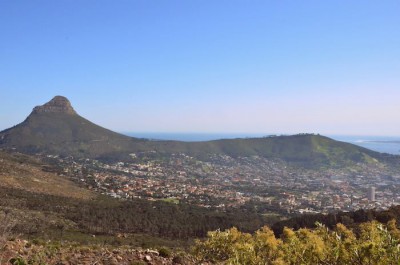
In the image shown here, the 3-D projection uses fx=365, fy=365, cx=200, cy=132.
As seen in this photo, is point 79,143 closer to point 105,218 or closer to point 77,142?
point 77,142

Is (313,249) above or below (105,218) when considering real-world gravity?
above

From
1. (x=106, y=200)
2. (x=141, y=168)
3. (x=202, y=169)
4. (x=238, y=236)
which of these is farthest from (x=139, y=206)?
(x=202, y=169)

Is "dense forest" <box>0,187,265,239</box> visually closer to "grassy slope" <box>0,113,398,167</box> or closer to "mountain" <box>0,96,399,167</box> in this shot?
"grassy slope" <box>0,113,398,167</box>

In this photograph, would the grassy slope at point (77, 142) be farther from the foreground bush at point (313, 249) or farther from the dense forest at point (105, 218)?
the foreground bush at point (313, 249)

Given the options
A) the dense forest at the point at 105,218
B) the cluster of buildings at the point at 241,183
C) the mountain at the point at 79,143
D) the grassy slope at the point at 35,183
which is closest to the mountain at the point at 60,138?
the mountain at the point at 79,143

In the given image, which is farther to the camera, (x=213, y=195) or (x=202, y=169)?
(x=202, y=169)

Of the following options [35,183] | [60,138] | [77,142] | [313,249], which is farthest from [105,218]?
[60,138]

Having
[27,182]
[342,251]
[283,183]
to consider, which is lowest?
[283,183]

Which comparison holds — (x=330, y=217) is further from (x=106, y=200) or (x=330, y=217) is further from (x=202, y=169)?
(x=202, y=169)

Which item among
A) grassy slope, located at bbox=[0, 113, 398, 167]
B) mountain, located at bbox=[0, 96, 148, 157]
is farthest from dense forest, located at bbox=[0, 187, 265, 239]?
mountain, located at bbox=[0, 96, 148, 157]
